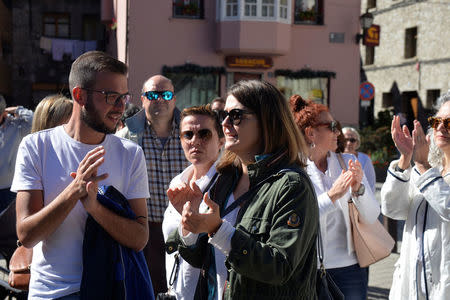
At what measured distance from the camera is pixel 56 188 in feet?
10.0

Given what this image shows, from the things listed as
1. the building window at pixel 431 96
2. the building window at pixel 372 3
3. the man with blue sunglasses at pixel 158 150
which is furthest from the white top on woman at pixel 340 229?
the building window at pixel 372 3

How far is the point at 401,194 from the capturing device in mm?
4090

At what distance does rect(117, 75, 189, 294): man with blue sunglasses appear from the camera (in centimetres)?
543

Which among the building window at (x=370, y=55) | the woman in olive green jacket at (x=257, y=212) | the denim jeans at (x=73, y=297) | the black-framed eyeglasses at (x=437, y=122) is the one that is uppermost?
the building window at (x=370, y=55)

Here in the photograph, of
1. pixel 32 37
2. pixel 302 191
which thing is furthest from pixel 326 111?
pixel 32 37

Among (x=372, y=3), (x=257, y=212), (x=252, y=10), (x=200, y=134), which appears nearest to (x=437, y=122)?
(x=200, y=134)

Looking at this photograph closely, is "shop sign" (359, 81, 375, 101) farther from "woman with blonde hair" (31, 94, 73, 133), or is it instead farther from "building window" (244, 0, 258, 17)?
"woman with blonde hair" (31, 94, 73, 133)

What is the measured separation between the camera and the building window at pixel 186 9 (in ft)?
76.8

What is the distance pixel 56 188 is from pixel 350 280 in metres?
2.48

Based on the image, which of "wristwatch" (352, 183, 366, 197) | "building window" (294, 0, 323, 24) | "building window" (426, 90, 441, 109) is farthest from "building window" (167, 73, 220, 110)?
"wristwatch" (352, 183, 366, 197)

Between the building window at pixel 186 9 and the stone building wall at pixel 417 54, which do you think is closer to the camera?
the building window at pixel 186 9

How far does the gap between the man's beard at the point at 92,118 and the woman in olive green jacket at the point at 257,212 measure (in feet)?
1.86

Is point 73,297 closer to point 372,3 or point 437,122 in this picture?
point 437,122

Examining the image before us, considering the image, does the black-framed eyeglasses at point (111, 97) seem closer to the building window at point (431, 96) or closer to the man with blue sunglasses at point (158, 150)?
the man with blue sunglasses at point (158, 150)
